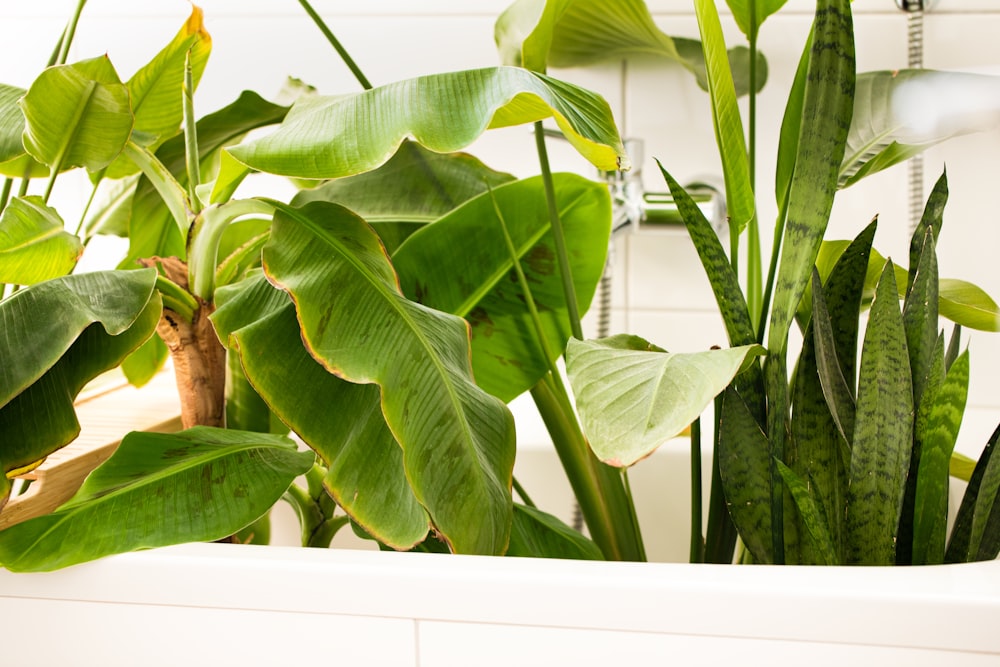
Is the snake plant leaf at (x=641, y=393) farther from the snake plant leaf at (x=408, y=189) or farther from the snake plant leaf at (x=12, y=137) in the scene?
the snake plant leaf at (x=12, y=137)

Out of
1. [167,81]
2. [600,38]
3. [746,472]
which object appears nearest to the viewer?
[746,472]

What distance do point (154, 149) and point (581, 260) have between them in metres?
0.41

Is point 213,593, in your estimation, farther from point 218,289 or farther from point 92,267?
point 92,267

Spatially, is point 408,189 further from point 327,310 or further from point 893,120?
point 893,120

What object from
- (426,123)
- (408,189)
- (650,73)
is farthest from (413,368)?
(650,73)

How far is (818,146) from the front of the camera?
0.49m

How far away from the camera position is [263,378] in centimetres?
53

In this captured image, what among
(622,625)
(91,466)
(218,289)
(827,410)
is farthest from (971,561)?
(91,466)

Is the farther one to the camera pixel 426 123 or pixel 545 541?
pixel 545 541

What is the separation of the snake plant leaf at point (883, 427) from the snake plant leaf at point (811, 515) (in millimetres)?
25

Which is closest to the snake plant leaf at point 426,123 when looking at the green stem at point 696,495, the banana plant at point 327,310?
the banana plant at point 327,310

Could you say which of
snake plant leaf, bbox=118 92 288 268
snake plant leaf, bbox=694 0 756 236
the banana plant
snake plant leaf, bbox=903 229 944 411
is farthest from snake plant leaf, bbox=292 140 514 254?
snake plant leaf, bbox=903 229 944 411

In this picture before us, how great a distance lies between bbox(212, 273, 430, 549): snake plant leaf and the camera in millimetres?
509

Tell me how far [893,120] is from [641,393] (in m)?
0.38
